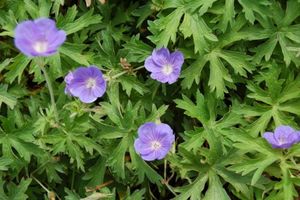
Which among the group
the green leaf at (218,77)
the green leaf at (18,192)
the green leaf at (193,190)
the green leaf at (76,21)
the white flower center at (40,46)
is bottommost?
the green leaf at (18,192)

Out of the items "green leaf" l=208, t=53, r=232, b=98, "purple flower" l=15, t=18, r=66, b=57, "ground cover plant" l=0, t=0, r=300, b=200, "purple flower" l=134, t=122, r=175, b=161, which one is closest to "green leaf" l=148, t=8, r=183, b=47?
"ground cover plant" l=0, t=0, r=300, b=200

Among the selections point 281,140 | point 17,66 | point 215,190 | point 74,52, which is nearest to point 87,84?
point 74,52

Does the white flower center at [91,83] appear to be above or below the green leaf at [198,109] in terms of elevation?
above

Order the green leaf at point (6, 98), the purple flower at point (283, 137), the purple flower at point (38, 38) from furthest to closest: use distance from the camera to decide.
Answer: the green leaf at point (6, 98) < the purple flower at point (283, 137) < the purple flower at point (38, 38)

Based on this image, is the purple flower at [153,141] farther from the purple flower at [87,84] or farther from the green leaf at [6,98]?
the green leaf at [6,98]

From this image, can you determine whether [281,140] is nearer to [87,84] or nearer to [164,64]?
[164,64]

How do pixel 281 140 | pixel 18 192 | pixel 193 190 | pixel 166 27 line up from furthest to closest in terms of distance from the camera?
pixel 166 27
pixel 18 192
pixel 193 190
pixel 281 140

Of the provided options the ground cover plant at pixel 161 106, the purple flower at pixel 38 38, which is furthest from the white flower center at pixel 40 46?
the ground cover plant at pixel 161 106
